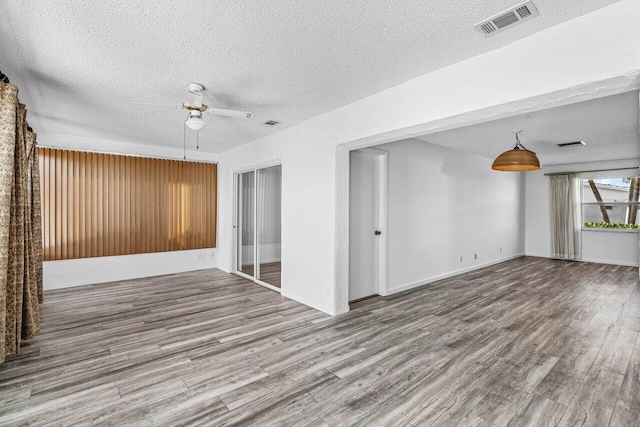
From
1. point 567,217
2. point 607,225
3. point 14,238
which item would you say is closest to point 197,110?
point 14,238

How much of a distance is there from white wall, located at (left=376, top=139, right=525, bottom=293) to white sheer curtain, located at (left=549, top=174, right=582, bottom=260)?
4.85 feet

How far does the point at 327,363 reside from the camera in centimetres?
267

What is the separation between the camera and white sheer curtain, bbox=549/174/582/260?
26.1 ft

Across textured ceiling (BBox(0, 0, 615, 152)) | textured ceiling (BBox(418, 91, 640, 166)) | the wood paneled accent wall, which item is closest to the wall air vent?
textured ceiling (BBox(418, 91, 640, 166))

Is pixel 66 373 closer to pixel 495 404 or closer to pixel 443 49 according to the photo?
pixel 495 404

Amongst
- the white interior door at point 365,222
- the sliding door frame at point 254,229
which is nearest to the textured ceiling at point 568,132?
the white interior door at point 365,222

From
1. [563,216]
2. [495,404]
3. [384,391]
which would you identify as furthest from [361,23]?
[563,216]

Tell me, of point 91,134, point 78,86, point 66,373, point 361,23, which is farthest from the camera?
point 91,134

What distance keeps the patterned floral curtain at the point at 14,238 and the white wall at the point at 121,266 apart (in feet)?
8.20

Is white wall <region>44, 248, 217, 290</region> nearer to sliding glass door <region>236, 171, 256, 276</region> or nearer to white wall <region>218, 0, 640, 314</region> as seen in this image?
sliding glass door <region>236, 171, 256, 276</region>

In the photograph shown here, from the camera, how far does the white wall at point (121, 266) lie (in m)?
5.04

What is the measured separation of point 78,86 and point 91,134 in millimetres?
2373

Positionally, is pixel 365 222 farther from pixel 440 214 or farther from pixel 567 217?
pixel 567 217

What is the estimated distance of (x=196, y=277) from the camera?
5848mm
